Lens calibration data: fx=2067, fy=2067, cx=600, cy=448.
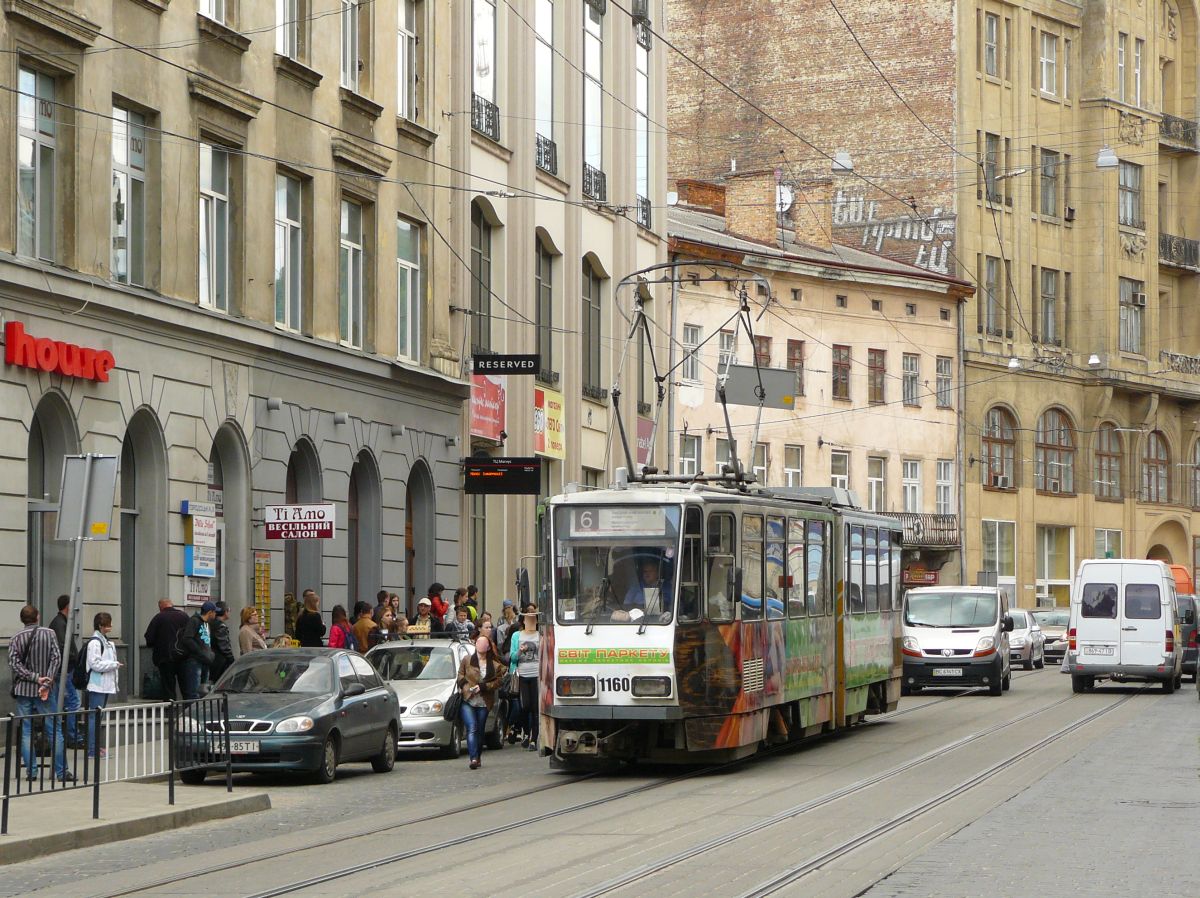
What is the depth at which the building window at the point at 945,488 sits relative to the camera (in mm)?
62938

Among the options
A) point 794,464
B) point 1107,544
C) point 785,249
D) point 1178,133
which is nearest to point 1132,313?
point 1178,133

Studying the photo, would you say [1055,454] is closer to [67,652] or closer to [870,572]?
[870,572]

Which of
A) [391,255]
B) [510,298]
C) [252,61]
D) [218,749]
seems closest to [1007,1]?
[510,298]

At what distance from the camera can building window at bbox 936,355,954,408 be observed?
206 ft

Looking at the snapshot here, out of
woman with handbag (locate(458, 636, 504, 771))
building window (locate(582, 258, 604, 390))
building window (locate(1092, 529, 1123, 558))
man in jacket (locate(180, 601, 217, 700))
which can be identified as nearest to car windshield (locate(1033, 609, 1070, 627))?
building window (locate(1092, 529, 1123, 558))

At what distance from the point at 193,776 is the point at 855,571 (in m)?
9.83

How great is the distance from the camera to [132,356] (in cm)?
2436

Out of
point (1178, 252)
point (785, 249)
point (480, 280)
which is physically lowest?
point (480, 280)

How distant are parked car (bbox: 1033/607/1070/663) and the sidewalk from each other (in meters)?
39.6

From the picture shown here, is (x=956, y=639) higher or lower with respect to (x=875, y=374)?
lower

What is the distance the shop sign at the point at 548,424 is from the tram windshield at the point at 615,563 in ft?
59.6

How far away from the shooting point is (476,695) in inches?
833

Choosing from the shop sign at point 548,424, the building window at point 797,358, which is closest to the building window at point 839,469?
the building window at point 797,358

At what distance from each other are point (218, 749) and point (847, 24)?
5021 centimetres
